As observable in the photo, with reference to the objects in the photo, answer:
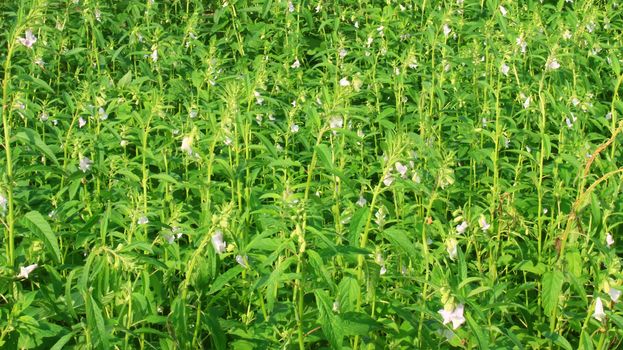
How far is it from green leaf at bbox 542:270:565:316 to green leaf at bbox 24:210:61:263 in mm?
1700

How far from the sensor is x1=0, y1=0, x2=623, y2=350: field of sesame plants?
286cm

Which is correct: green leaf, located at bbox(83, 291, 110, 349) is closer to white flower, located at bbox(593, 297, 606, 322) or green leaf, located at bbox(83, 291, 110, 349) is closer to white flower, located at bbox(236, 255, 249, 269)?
white flower, located at bbox(236, 255, 249, 269)

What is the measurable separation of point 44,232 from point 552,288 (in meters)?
1.77

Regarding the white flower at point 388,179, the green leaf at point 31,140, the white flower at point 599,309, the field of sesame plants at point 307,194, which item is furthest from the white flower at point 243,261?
the white flower at point 599,309

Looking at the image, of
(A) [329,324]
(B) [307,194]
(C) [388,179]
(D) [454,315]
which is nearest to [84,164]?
(B) [307,194]

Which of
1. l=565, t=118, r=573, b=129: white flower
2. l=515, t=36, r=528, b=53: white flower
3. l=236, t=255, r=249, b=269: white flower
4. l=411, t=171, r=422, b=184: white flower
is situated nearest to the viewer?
l=236, t=255, r=249, b=269: white flower

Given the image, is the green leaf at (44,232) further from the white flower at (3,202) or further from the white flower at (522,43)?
the white flower at (522,43)

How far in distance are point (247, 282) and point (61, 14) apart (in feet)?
12.5

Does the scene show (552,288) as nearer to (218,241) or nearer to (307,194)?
(307,194)

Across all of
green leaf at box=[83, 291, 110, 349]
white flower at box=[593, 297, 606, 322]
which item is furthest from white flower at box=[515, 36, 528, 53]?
green leaf at box=[83, 291, 110, 349]

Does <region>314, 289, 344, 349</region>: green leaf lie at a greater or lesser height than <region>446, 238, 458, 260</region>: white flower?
greater

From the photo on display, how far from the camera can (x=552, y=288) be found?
3.05m

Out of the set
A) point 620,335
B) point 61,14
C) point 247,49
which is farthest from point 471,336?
point 61,14

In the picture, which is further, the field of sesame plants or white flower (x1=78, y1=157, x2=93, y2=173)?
white flower (x1=78, y1=157, x2=93, y2=173)
